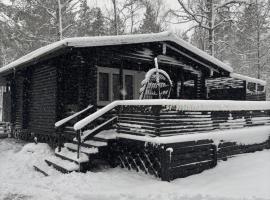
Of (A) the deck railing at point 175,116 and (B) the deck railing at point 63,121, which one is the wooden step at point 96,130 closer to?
(A) the deck railing at point 175,116

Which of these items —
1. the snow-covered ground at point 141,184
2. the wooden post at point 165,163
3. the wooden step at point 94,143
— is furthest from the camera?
the wooden step at point 94,143

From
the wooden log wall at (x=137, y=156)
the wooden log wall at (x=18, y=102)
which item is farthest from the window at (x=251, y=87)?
the wooden log wall at (x=18, y=102)

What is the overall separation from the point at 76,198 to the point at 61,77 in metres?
6.70

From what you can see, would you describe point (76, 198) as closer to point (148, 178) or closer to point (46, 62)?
point (148, 178)

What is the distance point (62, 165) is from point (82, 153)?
66 cm

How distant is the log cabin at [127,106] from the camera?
28.2ft

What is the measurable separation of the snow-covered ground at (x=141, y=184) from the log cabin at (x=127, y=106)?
397 millimetres

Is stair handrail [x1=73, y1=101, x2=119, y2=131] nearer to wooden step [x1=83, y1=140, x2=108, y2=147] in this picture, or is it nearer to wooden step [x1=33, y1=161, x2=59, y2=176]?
wooden step [x1=83, y1=140, x2=108, y2=147]

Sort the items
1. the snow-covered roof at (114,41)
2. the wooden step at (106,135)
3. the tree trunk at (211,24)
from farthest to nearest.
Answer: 1. the tree trunk at (211,24)
2. the snow-covered roof at (114,41)
3. the wooden step at (106,135)

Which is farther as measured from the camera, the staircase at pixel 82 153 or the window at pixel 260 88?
the window at pixel 260 88

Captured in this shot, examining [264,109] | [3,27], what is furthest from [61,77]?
[3,27]

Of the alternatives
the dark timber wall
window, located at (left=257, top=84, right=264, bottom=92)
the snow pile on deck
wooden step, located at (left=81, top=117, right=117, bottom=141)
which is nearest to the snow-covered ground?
the snow pile on deck

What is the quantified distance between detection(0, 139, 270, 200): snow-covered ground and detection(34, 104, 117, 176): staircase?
12.7 inches

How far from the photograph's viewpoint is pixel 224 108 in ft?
32.4
